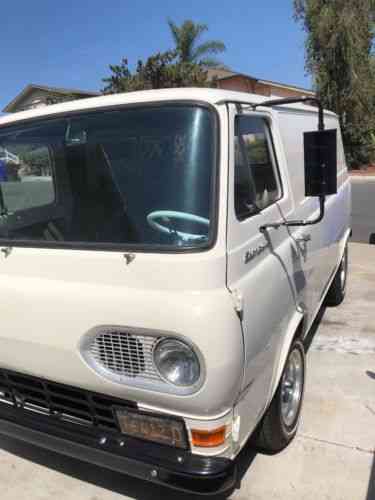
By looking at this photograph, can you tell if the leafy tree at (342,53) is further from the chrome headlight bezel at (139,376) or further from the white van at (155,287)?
the chrome headlight bezel at (139,376)

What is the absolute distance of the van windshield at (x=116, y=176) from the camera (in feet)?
7.13

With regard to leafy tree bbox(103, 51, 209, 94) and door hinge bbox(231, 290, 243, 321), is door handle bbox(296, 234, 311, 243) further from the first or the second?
leafy tree bbox(103, 51, 209, 94)

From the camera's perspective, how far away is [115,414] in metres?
2.16

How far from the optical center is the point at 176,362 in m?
1.99

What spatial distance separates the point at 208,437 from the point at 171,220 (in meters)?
0.96

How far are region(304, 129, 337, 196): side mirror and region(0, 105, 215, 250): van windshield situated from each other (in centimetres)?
47

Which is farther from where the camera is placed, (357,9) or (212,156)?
(357,9)

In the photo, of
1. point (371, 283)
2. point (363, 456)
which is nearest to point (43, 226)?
point (363, 456)

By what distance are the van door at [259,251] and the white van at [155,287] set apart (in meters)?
0.01

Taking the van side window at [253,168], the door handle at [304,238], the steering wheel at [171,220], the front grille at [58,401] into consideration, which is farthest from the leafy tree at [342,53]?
the front grille at [58,401]

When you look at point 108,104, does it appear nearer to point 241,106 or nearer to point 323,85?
point 241,106

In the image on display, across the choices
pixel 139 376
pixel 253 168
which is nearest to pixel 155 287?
pixel 139 376

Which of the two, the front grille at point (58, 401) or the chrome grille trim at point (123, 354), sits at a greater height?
the chrome grille trim at point (123, 354)

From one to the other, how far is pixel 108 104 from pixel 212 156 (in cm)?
72
